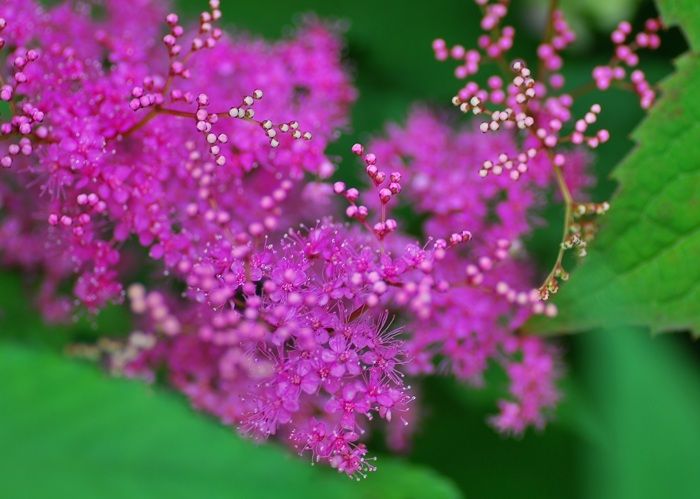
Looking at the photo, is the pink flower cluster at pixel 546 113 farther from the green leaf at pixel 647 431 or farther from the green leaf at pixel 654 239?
the green leaf at pixel 647 431

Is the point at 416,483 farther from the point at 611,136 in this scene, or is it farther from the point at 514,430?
the point at 611,136

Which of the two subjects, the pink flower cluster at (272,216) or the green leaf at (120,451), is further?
the pink flower cluster at (272,216)

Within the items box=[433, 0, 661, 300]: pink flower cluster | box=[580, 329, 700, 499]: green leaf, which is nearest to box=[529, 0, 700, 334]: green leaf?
box=[433, 0, 661, 300]: pink flower cluster

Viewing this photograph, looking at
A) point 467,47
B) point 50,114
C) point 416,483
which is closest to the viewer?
point 50,114

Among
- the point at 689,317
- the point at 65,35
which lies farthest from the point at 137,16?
the point at 689,317

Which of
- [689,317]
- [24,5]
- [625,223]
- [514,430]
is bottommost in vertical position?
[514,430]

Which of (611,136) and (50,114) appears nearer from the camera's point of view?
(50,114)

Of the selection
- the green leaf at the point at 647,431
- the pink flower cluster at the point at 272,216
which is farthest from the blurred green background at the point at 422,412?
the pink flower cluster at the point at 272,216

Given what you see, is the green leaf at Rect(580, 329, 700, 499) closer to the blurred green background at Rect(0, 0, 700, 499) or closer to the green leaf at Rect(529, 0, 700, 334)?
the blurred green background at Rect(0, 0, 700, 499)
